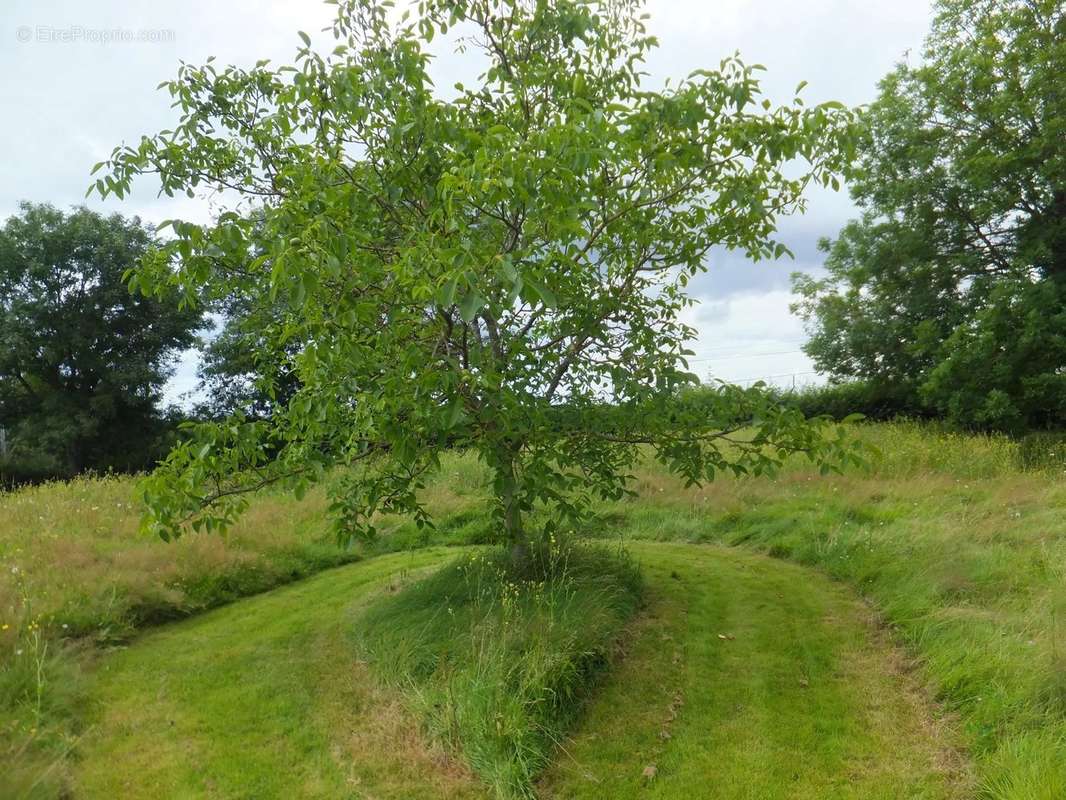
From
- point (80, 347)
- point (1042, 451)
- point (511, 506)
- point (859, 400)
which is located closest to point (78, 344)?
point (80, 347)

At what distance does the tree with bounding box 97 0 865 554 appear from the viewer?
3.60 meters

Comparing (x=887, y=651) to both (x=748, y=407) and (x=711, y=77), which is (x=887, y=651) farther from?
(x=711, y=77)

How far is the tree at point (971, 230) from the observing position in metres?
13.8

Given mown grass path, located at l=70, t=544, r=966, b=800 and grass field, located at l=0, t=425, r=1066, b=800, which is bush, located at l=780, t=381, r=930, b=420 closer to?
grass field, located at l=0, t=425, r=1066, b=800

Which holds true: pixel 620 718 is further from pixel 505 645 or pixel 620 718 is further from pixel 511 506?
pixel 511 506

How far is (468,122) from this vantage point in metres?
4.64

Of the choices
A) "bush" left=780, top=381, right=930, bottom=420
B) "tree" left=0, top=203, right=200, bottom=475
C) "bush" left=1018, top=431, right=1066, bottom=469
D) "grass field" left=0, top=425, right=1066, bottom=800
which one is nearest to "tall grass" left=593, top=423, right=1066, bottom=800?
"grass field" left=0, top=425, right=1066, bottom=800

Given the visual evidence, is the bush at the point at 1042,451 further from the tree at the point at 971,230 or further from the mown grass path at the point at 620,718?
the mown grass path at the point at 620,718

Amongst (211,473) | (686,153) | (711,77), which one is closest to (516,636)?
(211,473)

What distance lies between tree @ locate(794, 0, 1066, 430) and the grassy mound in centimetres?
1192

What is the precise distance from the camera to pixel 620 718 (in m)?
4.24

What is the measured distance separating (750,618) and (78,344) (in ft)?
74.9

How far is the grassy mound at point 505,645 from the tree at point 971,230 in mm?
11918

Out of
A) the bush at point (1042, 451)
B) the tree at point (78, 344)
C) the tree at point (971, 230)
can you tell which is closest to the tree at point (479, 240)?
the bush at point (1042, 451)
